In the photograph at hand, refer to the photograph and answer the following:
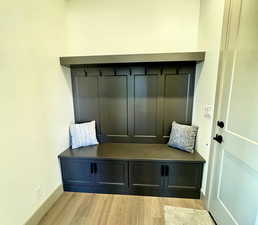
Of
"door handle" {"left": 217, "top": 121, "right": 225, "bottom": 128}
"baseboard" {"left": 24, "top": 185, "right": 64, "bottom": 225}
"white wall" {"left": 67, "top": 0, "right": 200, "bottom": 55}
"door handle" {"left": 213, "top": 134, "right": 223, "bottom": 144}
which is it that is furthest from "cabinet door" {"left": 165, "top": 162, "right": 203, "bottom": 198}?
"white wall" {"left": 67, "top": 0, "right": 200, "bottom": 55}

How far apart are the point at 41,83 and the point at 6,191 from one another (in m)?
1.14

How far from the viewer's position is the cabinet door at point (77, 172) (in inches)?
86.8

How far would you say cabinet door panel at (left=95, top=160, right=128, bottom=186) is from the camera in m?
2.16

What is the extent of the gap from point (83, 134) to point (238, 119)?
206 cm

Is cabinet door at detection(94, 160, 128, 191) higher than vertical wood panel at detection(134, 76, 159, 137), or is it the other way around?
vertical wood panel at detection(134, 76, 159, 137)

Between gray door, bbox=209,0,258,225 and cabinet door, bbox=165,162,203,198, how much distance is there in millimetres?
340

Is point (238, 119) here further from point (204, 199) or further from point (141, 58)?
point (141, 58)

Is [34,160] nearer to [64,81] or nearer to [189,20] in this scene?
[64,81]

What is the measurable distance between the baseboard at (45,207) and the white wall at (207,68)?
1.98 m

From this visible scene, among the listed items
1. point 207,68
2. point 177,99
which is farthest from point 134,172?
point 207,68

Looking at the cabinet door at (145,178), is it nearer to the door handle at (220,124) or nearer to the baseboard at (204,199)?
the baseboard at (204,199)

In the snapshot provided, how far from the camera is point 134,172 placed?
2.16 m

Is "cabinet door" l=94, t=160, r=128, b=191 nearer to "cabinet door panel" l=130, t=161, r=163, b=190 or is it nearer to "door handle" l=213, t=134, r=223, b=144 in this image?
"cabinet door panel" l=130, t=161, r=163, b=190

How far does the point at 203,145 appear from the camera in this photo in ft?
6.73
